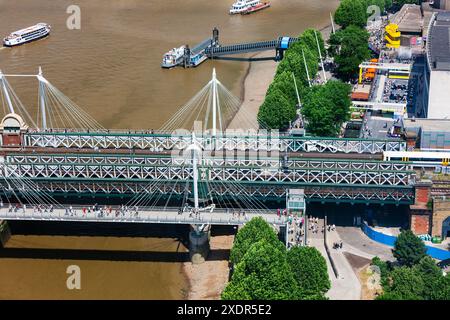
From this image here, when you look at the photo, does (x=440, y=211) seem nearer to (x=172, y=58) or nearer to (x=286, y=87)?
(x=286, y=87)

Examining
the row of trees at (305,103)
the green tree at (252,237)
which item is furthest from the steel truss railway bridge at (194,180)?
the row of trees at (305,103)

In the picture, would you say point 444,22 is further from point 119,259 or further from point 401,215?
point 119,259

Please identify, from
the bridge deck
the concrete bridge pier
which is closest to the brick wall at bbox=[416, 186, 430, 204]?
the bridge deck

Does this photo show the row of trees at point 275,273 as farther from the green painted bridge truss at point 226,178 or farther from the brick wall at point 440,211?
the brick wall at point 440,211

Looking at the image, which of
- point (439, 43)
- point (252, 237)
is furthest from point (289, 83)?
point (252, 237)

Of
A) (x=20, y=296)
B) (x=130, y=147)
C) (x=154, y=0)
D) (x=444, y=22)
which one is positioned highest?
(x=154, y=0)

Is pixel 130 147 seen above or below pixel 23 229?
above

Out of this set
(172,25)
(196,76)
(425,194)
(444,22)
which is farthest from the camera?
(172,25)

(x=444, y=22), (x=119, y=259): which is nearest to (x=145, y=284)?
(x=119, y=259)

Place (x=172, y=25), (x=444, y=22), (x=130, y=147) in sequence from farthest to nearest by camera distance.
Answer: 1. (x=172, y=25)
2. (x=444, y=22)
3. (x=130, y=147)
